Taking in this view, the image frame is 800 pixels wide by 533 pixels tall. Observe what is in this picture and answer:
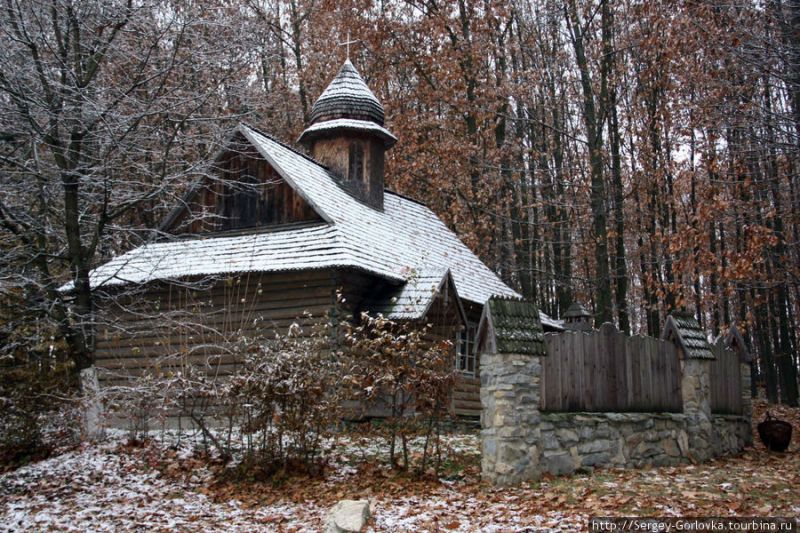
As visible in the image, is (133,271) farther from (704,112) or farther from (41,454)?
(704,112)

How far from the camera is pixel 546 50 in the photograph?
28641 millimetres

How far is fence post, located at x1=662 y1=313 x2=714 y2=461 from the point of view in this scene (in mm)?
12914

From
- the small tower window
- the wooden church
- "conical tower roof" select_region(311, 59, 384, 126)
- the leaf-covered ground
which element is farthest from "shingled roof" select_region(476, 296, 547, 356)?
"conical tower roof" select_region(311, 59, 384, 126)

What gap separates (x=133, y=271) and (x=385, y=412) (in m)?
6.35

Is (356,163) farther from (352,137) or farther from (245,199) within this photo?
(245,199)

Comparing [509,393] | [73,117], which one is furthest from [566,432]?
[73,117]

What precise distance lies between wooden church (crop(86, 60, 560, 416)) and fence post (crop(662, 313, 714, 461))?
14.7ft

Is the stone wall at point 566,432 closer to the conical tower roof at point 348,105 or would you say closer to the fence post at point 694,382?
the fence post at point 694,382

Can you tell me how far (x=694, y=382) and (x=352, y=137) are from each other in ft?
36.9

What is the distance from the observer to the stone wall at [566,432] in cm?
1008

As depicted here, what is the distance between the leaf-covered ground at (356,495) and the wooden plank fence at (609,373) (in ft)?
3.52

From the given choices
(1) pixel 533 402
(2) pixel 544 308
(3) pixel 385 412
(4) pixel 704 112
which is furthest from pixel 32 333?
(2) pixel 544 308

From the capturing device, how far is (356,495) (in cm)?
980

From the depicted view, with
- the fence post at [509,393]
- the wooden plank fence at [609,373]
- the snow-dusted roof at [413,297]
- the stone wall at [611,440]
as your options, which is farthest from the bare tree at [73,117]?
the stone wall at [611,440]
